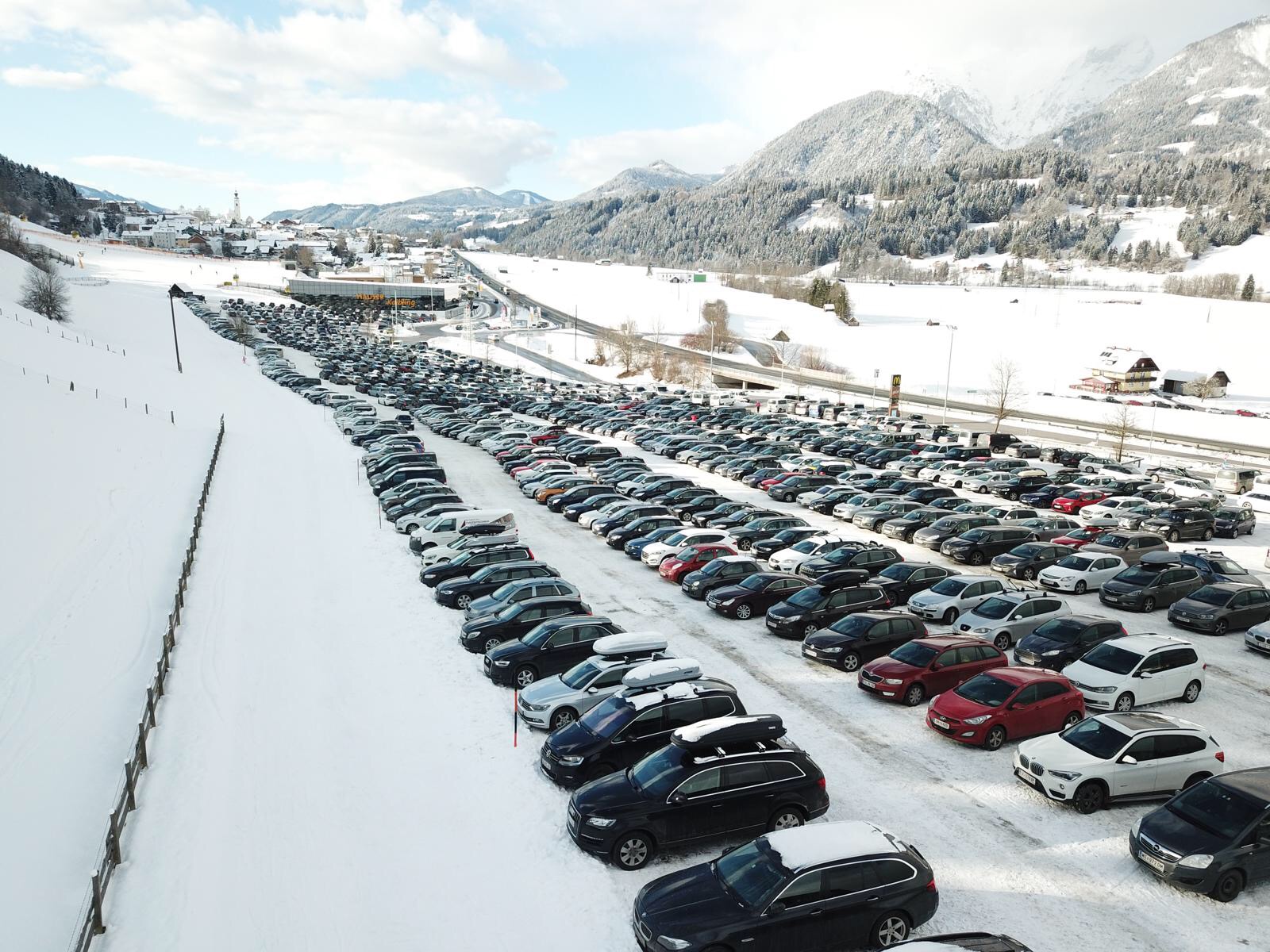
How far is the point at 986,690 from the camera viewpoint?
44.8 feet

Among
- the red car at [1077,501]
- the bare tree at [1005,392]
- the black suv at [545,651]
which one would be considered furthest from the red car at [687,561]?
the bare tree at [1005,392]

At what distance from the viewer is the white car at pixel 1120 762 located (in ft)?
36.8

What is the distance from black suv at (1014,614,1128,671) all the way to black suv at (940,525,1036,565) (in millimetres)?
8098

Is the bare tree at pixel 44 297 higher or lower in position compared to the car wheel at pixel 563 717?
higher

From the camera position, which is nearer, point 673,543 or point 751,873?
point 751,873

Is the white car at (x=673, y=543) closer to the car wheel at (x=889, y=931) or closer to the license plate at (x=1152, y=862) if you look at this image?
the license plate at (x=1152, y=862)

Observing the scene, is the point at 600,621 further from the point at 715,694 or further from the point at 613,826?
the point at 613,826

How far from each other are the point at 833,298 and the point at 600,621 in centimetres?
14267

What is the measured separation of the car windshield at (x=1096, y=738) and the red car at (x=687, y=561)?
11514 millimetres

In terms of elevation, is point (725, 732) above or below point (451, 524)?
above

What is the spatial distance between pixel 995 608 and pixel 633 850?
12.5m

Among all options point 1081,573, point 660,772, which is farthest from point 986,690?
point 1081,573

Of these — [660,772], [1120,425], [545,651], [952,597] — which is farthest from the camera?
[1120,425]

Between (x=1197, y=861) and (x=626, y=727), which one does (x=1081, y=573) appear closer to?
(x=1197, y=861)
